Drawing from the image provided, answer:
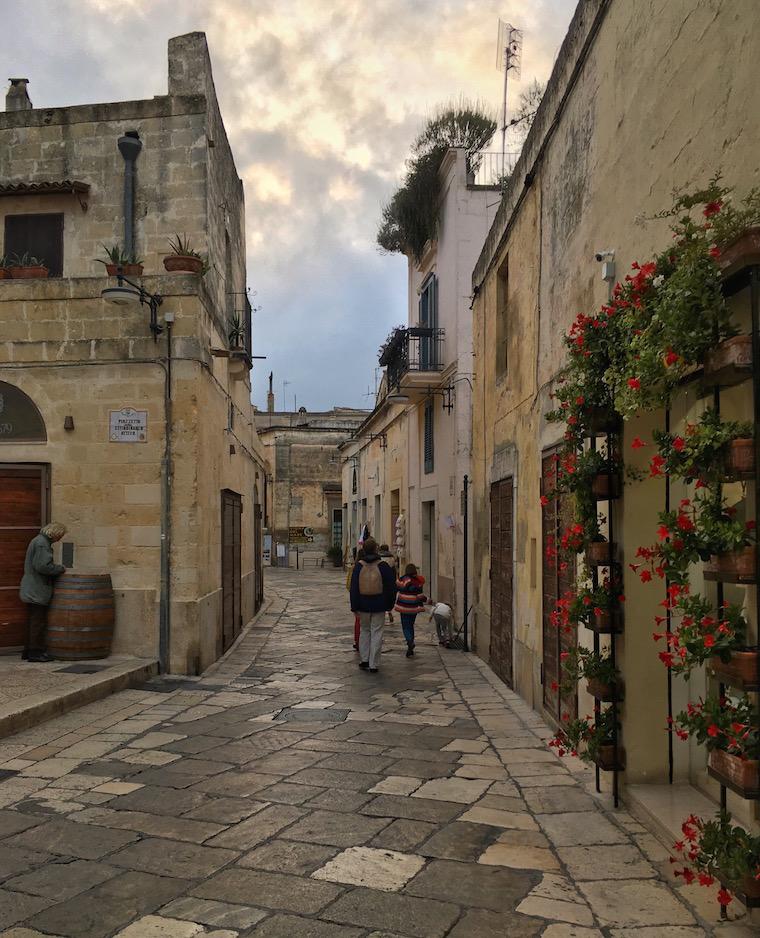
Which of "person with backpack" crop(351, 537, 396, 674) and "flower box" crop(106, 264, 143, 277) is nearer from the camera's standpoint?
"flower box" crop(106, 264, 143, 277)

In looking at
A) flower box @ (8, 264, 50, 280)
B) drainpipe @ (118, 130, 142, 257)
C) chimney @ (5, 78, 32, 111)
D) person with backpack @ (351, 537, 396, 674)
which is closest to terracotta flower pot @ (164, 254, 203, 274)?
flower box @ (8, 264, 50, 280)

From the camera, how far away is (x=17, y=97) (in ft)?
45.4

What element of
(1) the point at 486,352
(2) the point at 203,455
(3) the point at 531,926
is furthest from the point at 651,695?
(1) the point at 486,352

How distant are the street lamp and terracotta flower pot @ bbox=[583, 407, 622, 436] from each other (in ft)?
18.0

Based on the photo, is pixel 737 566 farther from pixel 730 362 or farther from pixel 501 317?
pixel 501 317

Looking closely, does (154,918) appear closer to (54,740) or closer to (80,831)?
(80,831)

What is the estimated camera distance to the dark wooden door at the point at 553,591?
653 centimetres

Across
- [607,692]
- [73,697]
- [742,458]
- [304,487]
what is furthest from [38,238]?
[304,487]

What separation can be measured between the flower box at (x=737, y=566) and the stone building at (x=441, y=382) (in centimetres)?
1074

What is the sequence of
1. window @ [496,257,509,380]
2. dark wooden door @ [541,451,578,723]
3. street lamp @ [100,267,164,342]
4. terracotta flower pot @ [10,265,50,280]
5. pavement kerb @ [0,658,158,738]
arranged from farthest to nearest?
window @ [496,257,509,380], terracotta flower pot @ [10,265,50,280], street lamp @ [100,267,164,342], pavement kerb @ [0,658,158,738], dark wooden door @ [541,451,578,723]

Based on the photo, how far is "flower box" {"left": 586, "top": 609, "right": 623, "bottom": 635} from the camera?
4973 mm

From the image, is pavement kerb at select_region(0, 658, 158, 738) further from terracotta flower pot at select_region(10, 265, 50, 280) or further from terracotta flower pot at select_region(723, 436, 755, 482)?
terracotta flower pot at select_region(723, 436, 755, 482)

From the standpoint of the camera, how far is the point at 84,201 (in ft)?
40.9

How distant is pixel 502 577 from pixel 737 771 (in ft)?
22.2
